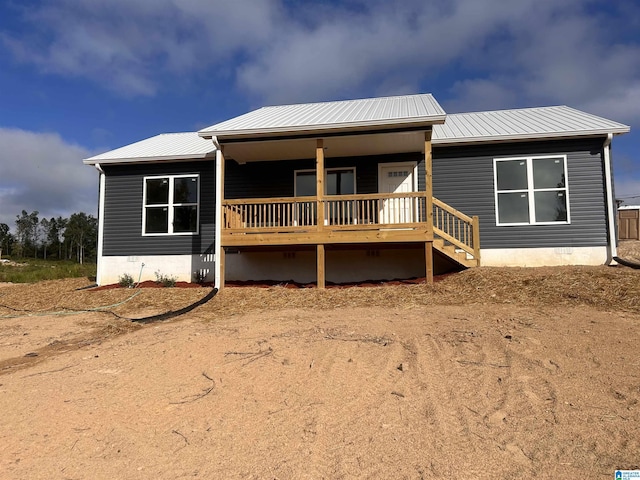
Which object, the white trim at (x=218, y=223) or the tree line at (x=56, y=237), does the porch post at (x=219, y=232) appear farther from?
the tree line at (x=56, y=237)

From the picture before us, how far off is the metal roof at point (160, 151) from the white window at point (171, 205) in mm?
623

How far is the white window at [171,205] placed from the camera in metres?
12.1

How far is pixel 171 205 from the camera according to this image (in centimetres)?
1219

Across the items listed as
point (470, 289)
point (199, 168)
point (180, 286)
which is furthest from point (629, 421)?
point (199, 168)

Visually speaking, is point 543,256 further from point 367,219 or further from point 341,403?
point 341,403

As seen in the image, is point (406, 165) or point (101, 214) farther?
point (101, 214)

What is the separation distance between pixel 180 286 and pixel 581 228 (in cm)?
1010

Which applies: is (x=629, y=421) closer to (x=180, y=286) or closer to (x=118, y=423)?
(x=118, y=423)

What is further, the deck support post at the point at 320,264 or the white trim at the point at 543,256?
the white trim at the point at 543,256

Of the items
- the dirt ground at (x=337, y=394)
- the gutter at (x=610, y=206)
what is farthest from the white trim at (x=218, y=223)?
the gutter at (x=610, y=206)

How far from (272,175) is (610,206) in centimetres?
850

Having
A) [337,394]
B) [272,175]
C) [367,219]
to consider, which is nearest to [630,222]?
[367,219]

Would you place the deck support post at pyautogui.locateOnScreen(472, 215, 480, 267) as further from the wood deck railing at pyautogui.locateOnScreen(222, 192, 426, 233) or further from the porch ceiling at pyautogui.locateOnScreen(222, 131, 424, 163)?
the porch ceiling at pyautogui.locateOnScreen(222, 131, 424, 163)

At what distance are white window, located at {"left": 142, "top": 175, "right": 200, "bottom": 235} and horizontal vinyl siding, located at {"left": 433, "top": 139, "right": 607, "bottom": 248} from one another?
6.72 meters
